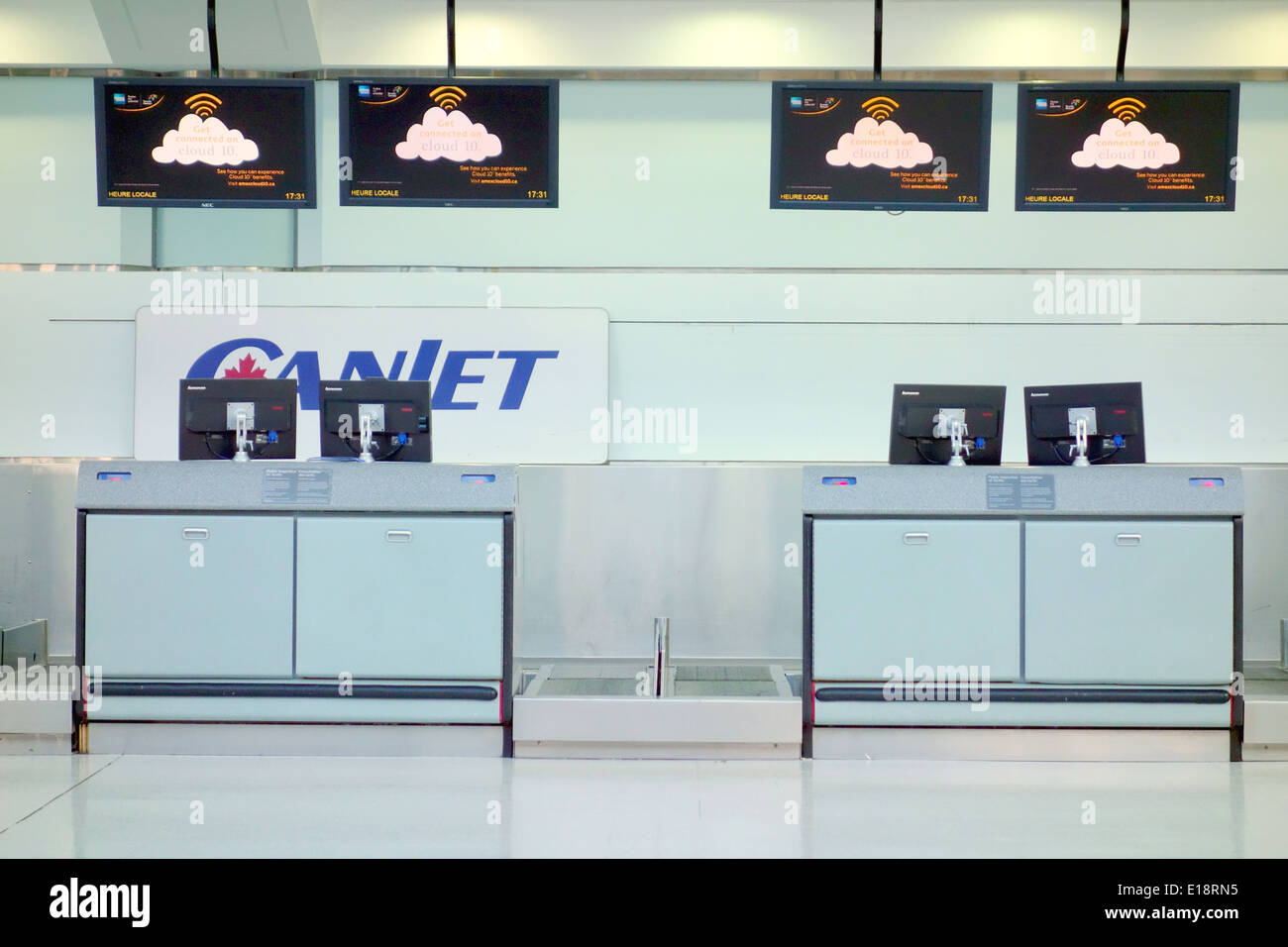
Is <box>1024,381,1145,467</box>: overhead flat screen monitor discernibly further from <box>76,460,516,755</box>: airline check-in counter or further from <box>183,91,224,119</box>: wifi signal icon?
<box>183,91,224,119</box>: wifi signal icon

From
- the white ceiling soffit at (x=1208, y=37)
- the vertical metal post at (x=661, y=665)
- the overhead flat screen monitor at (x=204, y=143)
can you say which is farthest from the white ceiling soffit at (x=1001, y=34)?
the vertical metal post at (x=661, y=665)

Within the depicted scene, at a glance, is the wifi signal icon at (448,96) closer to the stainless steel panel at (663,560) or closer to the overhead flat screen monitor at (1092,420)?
the stainless steel panel at (663,560)

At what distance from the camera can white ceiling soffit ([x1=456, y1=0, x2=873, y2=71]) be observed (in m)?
6.01

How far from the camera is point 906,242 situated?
608 cm

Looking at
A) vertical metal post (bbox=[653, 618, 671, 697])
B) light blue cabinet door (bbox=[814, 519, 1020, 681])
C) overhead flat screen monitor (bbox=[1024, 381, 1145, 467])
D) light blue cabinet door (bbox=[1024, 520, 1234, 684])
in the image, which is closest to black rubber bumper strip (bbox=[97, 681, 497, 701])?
vertical metal post (bbox=[653, 618, 671, 697])

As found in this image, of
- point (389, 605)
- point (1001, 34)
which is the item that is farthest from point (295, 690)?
point (1001, 34)

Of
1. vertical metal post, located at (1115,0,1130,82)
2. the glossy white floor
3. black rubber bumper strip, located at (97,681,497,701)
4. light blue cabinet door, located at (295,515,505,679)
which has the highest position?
vertical metal post, located at (1115,0,1130,82)

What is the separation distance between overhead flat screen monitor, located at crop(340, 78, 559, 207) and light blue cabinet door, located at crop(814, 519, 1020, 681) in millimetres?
1990

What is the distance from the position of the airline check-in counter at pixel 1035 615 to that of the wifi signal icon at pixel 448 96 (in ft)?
7.46

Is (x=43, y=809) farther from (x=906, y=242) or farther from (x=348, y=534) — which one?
(x=906, y=242)

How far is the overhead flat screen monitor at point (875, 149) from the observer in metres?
4.73

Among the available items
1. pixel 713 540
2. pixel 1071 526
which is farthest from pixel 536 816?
pixel 713 540

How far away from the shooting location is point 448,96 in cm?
475

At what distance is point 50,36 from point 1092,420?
5.65m
